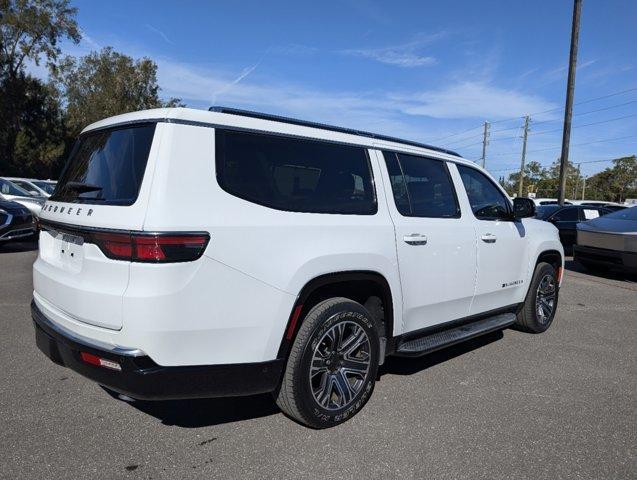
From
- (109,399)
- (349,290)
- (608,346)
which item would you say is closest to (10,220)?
(109,399)

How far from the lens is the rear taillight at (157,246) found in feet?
8.04

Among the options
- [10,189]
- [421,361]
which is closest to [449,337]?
[421,361]

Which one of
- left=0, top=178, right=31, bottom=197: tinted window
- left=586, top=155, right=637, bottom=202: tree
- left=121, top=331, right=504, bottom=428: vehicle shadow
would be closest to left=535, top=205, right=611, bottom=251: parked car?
left=121, top=331, right=504, bottom=428: vehicle shadow

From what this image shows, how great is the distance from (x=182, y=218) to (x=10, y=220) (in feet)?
32.7

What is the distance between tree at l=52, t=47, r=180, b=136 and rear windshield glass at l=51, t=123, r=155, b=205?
40706 millimetres

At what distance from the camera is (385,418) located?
A: 11.1 ft

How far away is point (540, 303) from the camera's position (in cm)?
552

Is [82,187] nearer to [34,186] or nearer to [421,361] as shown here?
[421,361]

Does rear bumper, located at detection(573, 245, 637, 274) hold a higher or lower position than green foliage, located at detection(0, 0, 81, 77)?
lower

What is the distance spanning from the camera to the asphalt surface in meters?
2.77

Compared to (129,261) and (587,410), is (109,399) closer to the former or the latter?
(129,261)

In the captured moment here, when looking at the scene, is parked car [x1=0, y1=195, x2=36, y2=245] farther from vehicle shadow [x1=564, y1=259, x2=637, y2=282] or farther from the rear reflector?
vehicle shadow [x1=564, y1=259, x2=637, y2=282]

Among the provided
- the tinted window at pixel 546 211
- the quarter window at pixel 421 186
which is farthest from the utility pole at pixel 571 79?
the quarter window at pixel 421 186

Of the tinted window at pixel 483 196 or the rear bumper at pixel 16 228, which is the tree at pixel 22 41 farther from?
the tinted window at pixel 483 196
